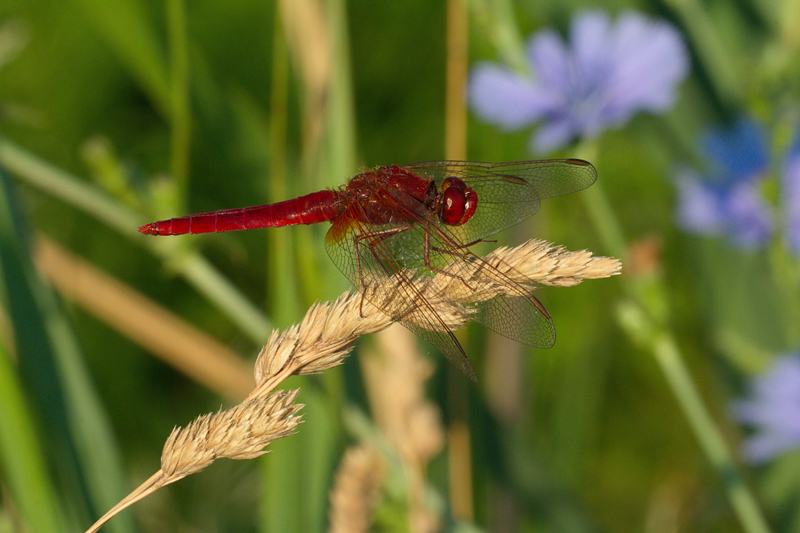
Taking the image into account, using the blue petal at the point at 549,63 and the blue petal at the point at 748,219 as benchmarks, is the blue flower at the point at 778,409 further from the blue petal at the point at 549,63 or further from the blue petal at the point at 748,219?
the blue petal at the point at 549,63

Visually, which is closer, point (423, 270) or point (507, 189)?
point (423, 270)

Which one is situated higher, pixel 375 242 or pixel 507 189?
pixel 507 189

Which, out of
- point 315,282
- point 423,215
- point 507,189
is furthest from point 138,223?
point 507,189

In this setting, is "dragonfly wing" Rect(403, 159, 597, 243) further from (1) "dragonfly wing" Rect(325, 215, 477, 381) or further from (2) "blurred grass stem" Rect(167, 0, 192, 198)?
(2) "blurred grass stem" Rect(167, 0, 192, 198)

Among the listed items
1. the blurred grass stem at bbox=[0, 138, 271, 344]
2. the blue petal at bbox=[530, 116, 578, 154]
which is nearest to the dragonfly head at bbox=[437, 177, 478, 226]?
Result: the blue petal at bbox=[530, 116, 578, 154]

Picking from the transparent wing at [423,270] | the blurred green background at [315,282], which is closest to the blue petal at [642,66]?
the blurred green background at [315,282]

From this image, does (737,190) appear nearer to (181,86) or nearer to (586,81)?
(586,81)
